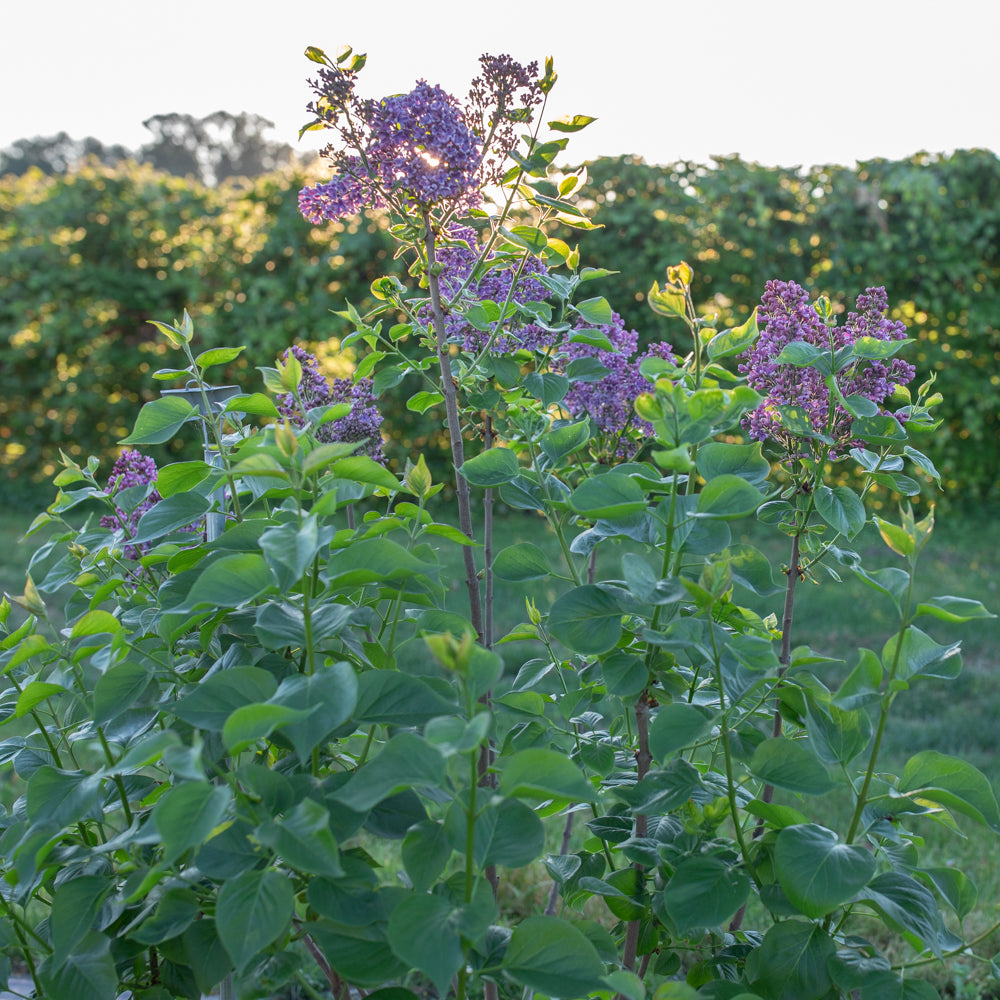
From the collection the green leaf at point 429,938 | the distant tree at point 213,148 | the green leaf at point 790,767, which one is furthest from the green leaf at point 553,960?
the distant tree at point 213,148

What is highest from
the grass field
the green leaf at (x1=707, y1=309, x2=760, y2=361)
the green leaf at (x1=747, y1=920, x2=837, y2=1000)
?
the green leaf at (x1=707, y1=309, x2=760, y2=361)

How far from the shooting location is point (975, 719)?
3779mm

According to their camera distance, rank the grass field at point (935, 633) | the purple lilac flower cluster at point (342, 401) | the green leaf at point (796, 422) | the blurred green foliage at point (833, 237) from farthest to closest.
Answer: the blurred green foliage at point (833, 237), the grass field at point (935, 633), the purple lilac flower cluster at point (342, 401), the green leaf at point (796, 422)

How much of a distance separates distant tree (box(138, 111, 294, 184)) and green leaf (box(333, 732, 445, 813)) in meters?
43.1

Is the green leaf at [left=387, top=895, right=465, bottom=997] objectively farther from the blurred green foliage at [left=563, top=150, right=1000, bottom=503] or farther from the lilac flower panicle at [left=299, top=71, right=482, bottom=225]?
the blurred green foliage at [left=563, top=150, right=1000, bottom=503]

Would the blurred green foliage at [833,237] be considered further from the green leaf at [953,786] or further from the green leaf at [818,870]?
the green leaf at [818,870]

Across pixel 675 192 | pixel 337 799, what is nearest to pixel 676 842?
pixel 337 799

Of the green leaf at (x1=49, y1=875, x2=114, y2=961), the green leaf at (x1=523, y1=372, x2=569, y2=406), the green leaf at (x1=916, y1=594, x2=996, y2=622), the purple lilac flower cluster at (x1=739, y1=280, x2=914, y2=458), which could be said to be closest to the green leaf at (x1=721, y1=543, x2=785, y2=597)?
the green leaf at (x1=916, y1=594, x2=996, y2=622)

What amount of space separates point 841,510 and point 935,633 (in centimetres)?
355

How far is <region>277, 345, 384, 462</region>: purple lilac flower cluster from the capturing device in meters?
1.58

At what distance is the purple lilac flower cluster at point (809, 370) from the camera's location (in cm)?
142

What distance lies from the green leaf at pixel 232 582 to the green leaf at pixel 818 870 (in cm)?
62

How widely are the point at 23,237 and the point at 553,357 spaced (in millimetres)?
8361

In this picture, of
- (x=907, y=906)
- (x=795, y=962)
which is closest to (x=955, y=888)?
(x=907, y=906)
